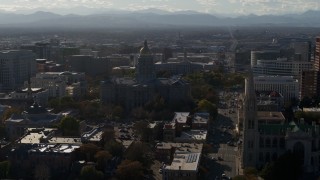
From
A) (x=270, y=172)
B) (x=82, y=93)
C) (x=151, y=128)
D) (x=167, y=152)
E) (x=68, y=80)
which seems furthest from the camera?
(x=68, y=80)

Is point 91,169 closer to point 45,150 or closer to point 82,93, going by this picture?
point 45,150

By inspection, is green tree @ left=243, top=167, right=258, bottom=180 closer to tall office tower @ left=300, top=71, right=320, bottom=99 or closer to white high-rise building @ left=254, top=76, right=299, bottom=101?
tall office tower @ left=300, top=71, right=320, bottom=99

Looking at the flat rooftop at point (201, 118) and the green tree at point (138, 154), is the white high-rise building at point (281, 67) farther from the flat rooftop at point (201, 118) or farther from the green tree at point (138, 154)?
the green tree at point (138, 154)

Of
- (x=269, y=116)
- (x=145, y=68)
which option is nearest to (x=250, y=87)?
(x=269, y=116)

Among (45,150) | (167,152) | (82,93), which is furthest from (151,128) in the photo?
(82,93)

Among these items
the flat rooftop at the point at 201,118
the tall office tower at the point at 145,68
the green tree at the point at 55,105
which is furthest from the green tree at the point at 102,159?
the tall office tower at the point at 145,68

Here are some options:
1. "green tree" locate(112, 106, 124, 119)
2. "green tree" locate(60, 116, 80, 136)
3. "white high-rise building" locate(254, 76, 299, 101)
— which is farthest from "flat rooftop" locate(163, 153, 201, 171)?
"white high-rise building" locate(254, 76, 299, 101)

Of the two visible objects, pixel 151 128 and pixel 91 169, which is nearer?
pixel 91 169

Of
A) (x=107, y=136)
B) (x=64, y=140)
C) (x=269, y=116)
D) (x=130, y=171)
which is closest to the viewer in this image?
(x=130, y=171)

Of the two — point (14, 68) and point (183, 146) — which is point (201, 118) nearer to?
point (183, 146)
